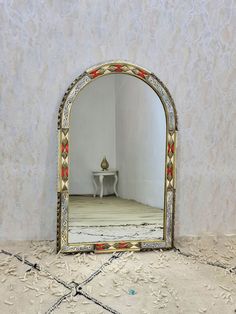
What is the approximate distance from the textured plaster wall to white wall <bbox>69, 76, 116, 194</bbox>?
12cm

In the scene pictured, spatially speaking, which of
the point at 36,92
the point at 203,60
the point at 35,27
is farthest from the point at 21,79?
the point at 203,60

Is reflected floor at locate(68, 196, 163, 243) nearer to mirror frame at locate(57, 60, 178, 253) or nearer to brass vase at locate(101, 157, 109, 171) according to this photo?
mirror frame at locate(57, 60, 178, 253)

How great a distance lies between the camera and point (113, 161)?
1843 mm

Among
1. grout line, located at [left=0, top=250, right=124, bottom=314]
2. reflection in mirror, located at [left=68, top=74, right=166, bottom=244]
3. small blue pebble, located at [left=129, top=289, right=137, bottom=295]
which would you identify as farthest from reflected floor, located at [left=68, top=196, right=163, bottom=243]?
small blue pebble, located at [left=129, top=289, right=137, bottom=295]

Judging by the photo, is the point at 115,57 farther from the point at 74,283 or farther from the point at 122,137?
the point at 74,283

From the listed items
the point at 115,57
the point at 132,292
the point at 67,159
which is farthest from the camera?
the point at 115,57

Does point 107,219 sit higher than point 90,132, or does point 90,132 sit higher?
point 90,132

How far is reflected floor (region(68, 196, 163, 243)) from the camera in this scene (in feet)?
5.96

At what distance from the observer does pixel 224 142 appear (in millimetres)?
2064

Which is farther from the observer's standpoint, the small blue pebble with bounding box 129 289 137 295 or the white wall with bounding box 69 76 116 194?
the white wall with bounding box 69 76 116 194

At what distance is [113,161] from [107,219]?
29 centimetres

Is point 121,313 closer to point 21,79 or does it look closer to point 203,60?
point 21,79

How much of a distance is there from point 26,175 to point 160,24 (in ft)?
3.50

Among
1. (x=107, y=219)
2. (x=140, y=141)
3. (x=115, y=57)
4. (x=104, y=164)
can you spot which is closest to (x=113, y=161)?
(x=104, y=164)
